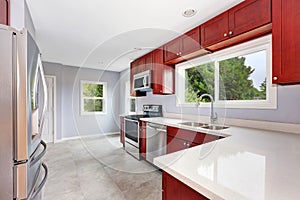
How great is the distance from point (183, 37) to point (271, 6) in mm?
1183

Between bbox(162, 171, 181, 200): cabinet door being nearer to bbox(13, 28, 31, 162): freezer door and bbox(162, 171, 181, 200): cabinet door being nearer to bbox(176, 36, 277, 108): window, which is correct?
bbox(13, 28, 31, 162): freezer door

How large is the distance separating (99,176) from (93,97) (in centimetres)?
347

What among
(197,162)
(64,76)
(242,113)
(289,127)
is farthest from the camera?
(64,76)

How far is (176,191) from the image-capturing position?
31.1 inches

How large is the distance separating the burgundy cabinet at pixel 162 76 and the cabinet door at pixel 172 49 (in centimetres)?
16

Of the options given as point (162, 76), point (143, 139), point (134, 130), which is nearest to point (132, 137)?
point (134, 130)

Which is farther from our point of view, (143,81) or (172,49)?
(143,81)

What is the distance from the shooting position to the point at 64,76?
482 cm

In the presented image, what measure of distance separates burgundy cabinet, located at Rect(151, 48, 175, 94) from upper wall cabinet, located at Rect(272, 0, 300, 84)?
1.84 meters

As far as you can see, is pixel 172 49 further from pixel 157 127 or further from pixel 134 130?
pixel 134 130

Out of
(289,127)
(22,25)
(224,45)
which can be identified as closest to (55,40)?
(22,25)

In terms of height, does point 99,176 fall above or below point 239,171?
below

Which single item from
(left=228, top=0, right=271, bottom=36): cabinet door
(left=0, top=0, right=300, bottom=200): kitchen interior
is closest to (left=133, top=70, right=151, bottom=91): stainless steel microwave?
(left=0, top=0, right=300, bottom=200): kitchen interior

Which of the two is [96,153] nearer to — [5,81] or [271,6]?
[5,81]
